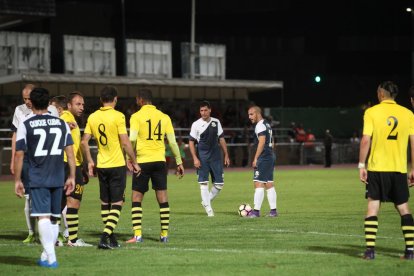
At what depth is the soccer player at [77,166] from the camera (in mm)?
13625

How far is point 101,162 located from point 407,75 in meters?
68.7

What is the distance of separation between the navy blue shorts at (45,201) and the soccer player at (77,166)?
2144 millimetres

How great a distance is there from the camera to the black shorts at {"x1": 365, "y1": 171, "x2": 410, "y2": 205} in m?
11.8

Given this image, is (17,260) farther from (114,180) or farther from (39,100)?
(39,100)

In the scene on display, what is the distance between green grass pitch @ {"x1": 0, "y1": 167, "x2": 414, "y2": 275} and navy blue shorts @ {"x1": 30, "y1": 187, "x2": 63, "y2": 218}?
2.25ft

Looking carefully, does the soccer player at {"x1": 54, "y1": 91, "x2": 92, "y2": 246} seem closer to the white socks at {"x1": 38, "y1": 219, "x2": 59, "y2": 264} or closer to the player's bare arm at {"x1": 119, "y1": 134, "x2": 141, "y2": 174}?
the player's bare arm at {"x1": 119, "y1": 134, "x2": 141, "y2": 174}

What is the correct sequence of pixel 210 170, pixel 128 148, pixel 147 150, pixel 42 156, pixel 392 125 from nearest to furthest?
pixel 42 156 → pixel 392 125 → pixel 128 148 → pixel 147 150 → pixel 210 170

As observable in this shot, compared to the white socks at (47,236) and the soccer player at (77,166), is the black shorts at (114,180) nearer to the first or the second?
the soccer player at (77,166)

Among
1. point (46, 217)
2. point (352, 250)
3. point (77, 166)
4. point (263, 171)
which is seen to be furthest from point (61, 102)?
point (263, 171)

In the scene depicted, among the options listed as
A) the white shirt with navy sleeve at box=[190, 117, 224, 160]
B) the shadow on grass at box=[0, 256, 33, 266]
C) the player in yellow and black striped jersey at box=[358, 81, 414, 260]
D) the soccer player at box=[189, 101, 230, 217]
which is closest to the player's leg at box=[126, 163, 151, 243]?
the shadow on grass at box=[0, 256, 33, 266]

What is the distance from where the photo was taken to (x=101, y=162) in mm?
13289

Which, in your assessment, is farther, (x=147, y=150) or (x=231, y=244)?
(x=147, y=150)

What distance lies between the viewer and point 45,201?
11.2 meters

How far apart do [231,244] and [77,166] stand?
101 inches
